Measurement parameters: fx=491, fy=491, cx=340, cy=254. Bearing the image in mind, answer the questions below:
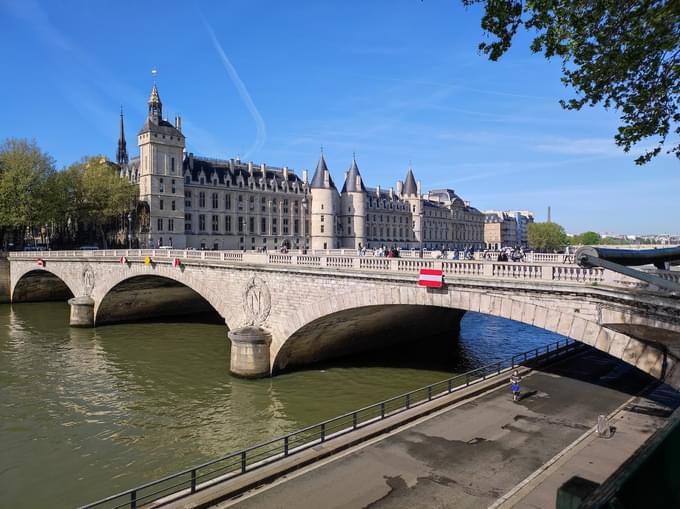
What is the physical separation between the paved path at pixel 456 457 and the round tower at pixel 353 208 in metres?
90.4

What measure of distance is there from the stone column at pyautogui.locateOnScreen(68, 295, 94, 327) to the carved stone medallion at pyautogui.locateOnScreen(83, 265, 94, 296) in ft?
8.03

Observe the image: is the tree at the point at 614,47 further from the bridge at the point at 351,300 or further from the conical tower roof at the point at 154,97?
the conical tower roof at the point at 154,97

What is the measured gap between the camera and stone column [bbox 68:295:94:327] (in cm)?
4100

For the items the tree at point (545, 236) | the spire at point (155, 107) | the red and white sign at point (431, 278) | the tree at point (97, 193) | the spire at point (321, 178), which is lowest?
the red and white sign at point (431, 278)

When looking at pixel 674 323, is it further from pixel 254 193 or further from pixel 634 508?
pixel 254 193

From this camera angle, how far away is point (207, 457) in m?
16.5

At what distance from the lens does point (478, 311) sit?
17109 mm

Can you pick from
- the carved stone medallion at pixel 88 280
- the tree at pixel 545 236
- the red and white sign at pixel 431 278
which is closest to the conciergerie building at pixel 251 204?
the carved stone medallion at pixel 88 280

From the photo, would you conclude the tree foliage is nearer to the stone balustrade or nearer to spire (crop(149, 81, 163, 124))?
spire (crop(149, 81, 163, 124))

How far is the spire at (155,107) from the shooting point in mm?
79000

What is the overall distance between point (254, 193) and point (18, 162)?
40747mm

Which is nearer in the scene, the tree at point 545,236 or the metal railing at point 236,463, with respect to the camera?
the metal railing at point 236,463

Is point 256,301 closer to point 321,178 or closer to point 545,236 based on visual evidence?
point 321,178

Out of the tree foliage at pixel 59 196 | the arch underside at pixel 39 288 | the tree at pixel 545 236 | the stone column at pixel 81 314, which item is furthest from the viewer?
the tree at pixel 545 236
